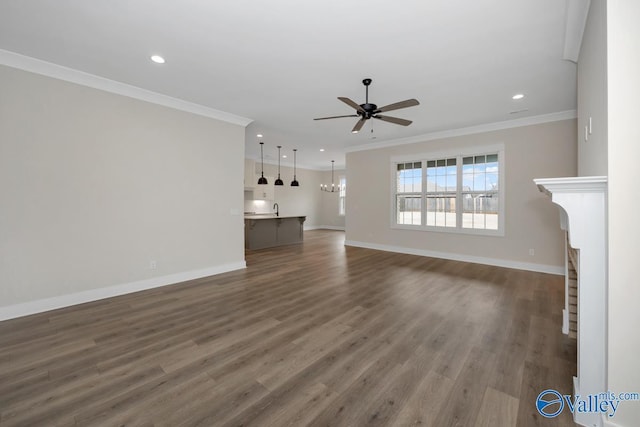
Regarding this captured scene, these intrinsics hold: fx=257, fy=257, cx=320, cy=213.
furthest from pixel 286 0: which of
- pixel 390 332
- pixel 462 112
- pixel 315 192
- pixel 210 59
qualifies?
pixel 315 192

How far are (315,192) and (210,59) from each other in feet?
31.0

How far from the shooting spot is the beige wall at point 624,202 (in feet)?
4.35

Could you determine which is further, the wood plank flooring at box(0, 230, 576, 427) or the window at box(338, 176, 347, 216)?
the window at box(338, 176, 347, 216)

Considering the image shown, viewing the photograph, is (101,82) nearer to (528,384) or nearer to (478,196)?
(528,384)

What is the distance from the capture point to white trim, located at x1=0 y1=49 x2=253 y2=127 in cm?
290

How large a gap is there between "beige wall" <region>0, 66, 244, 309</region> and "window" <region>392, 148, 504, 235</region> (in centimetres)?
440

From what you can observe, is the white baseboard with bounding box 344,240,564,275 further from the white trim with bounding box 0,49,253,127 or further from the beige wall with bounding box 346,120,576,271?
the white trim with bounding box 0,49,253,127

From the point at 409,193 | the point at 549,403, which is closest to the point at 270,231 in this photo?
the point at 409,193

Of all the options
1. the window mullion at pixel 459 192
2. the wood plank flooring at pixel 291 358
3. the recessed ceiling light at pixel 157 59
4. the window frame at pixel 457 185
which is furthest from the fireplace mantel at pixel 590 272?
the window mullion at pixel 459 192

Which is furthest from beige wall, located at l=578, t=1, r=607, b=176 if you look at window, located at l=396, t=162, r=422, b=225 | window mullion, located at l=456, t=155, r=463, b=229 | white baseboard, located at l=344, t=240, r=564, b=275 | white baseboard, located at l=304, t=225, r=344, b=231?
white baseboard, located at l=304, t=225, r=344, b=231

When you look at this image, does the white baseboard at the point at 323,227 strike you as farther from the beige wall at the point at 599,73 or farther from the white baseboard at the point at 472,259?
the beige wall at the point at 599,73

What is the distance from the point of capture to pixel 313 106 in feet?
14.4

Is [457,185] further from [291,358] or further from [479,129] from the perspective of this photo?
[291,358]

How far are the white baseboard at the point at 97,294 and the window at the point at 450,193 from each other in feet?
15.4
